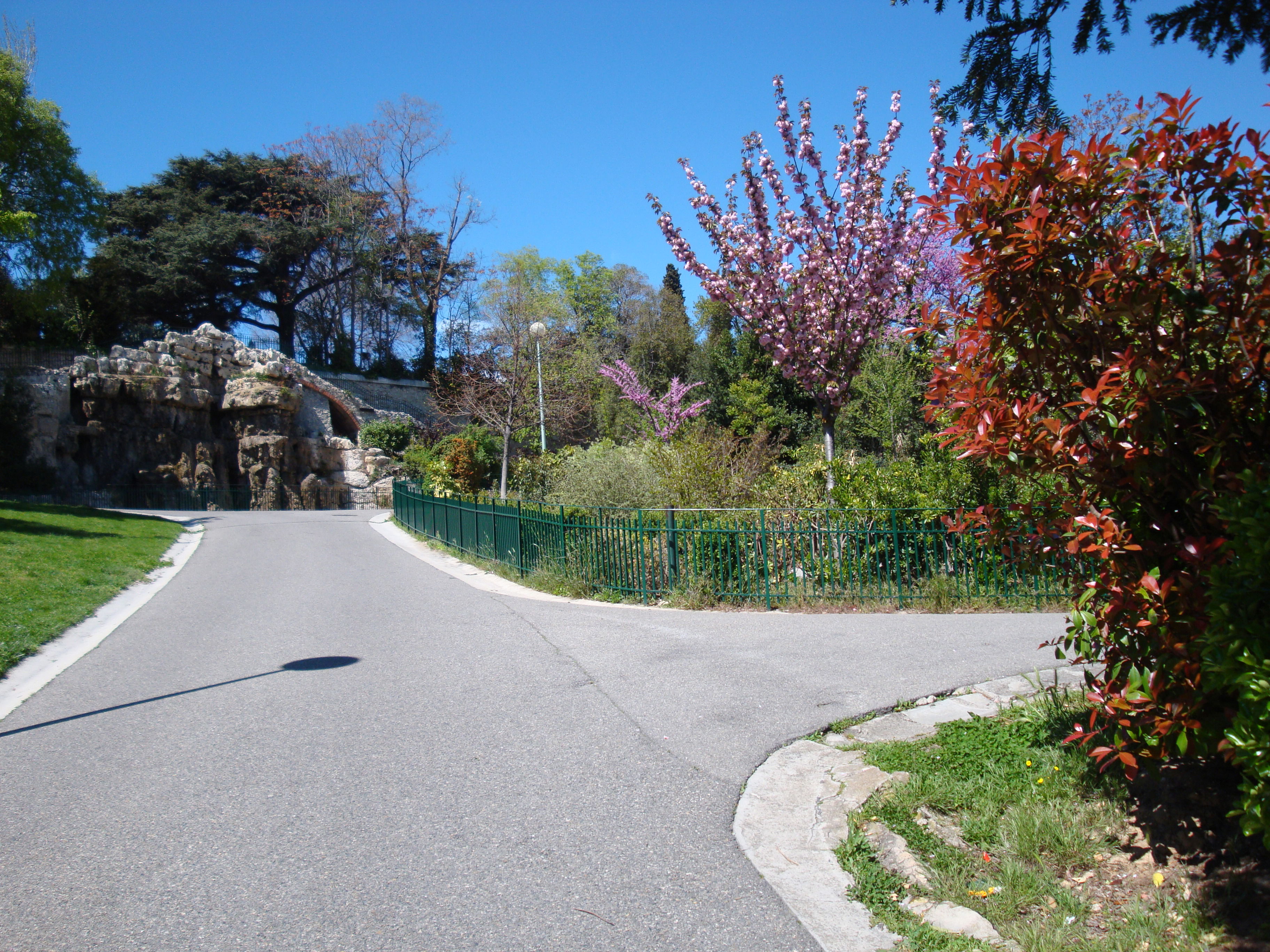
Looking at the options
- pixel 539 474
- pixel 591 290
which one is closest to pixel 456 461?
pixel 539 474

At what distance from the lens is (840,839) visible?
12.2 ft

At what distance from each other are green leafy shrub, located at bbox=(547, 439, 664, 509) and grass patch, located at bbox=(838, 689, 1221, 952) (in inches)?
337

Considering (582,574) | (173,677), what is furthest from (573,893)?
(582,574)

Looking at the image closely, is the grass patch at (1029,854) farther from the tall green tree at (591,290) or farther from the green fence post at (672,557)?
the tall green tree at (591,290)

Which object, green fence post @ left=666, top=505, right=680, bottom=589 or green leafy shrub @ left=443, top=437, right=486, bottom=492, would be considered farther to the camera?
green leafy shrub @ left=443, top=437, right=486, bottom=492

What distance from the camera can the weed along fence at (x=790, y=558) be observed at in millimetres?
9172

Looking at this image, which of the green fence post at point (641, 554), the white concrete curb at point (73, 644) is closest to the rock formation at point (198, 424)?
the white concrete curb at point (73, 644)

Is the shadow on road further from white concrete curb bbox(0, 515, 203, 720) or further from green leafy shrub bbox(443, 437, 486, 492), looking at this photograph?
green leafy shrub bbox(443, 437, 486, 492)

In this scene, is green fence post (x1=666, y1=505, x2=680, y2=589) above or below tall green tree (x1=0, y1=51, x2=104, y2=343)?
below

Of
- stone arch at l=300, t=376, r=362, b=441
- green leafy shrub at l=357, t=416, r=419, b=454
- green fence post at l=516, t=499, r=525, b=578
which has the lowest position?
green fence post at l=516, t=499, r=525, b=578

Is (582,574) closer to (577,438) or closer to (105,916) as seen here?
(105,916)

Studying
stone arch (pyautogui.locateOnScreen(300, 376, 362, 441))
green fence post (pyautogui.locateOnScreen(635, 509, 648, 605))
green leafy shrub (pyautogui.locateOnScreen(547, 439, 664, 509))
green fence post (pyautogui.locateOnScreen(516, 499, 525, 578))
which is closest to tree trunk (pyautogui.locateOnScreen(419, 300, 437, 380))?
stone arch (pyautogui.locateOnScreen(300, 376, 362, 441))

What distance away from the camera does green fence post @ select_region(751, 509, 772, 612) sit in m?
9.45

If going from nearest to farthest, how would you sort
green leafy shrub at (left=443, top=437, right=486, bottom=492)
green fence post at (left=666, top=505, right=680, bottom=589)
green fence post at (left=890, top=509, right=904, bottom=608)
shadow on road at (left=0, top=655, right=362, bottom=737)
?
shadow on road at (left=0, top=655, right=362, bottom=737) < green fence post at (left=890, top=509, right=904, bottom=608) < green fence post at (left=666, top=505, right=680, bottom=589) < green leafy shrub at (left=443, top=437, right=486, bottom=492)
